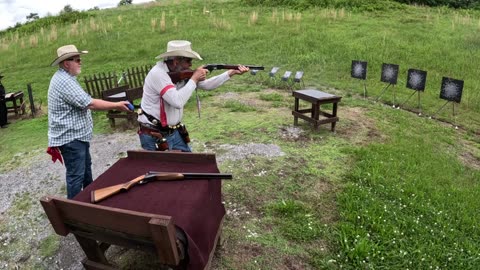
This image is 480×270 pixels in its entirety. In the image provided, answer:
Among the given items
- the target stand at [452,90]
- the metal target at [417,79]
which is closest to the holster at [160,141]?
the target stand at [452,90]

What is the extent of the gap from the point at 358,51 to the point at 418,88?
555cm

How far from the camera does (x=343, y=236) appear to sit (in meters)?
4.11

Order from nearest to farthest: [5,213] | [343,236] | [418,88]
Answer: [343,236]
[5,213]
[418,88]

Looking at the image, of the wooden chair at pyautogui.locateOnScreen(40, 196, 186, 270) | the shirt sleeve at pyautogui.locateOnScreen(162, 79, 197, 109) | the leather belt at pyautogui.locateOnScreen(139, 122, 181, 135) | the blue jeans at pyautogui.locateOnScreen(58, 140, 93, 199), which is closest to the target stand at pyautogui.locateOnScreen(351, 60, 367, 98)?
the leather belt at pyautogui.locateOnScreen(139, 122, 181, 135)

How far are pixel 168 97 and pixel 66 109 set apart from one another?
119 centimetres

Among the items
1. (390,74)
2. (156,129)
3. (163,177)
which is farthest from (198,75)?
(390,74)

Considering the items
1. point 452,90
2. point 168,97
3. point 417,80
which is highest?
point 168,97

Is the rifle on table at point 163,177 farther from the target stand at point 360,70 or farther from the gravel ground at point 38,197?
the target stand at point 360,70

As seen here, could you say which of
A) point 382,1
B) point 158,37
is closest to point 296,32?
point 158,37

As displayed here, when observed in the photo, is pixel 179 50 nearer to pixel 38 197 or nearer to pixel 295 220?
pixel 295 220

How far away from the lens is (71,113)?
4.16m

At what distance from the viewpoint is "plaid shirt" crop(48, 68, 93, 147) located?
398cm

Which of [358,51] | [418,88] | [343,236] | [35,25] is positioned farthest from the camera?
[35,25]

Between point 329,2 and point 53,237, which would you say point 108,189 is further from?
point 329,2
